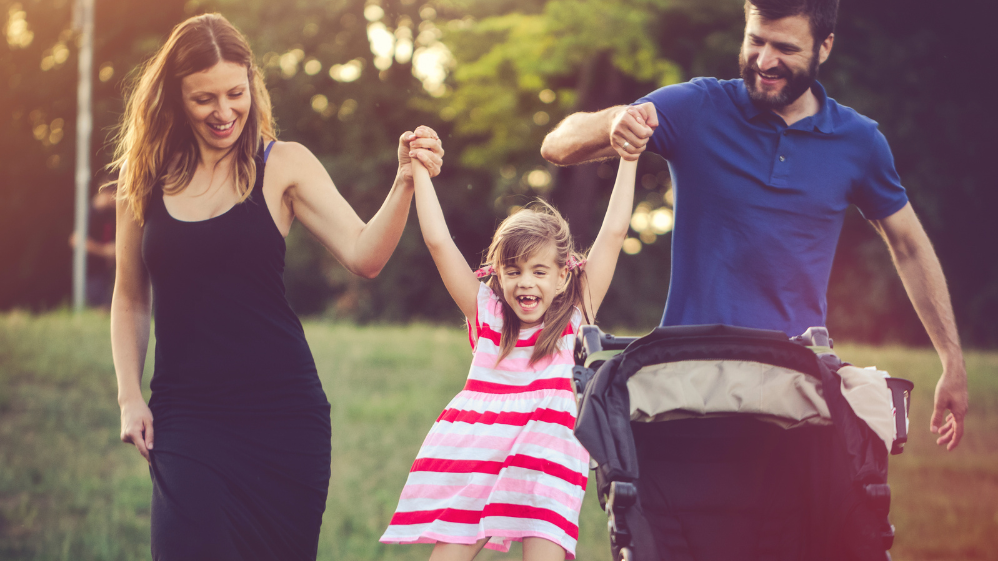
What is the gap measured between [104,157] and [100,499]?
61.4ft

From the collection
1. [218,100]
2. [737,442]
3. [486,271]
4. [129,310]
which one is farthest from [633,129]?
[129,310]

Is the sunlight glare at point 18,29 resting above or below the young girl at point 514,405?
above

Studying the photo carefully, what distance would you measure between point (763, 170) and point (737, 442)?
93cm

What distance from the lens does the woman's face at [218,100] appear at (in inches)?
102

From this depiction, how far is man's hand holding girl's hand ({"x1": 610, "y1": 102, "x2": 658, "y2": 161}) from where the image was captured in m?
2.77

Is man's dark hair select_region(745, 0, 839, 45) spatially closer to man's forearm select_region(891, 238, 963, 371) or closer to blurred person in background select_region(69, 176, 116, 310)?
man's forearm select_region(891, 238, 963, 371)

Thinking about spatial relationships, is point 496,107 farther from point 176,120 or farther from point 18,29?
point 176,120

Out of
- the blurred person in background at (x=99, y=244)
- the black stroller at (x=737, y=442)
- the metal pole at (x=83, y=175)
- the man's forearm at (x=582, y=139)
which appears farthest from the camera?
the metal pole at (x=83, y=175)

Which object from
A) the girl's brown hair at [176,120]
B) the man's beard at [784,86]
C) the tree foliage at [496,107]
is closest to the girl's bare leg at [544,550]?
the girl's brown hair at [176,120]

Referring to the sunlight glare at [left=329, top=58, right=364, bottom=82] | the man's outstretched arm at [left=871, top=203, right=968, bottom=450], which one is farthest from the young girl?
the sunlight glare at [left=329, top=58, right=364, bottom=82]

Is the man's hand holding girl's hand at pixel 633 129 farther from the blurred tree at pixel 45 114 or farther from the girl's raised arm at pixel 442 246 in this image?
the blurred tree at pixel 45 114

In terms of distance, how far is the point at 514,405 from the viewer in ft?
8.68

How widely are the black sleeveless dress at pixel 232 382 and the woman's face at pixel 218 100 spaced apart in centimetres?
21

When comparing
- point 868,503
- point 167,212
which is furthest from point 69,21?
point 868,503
